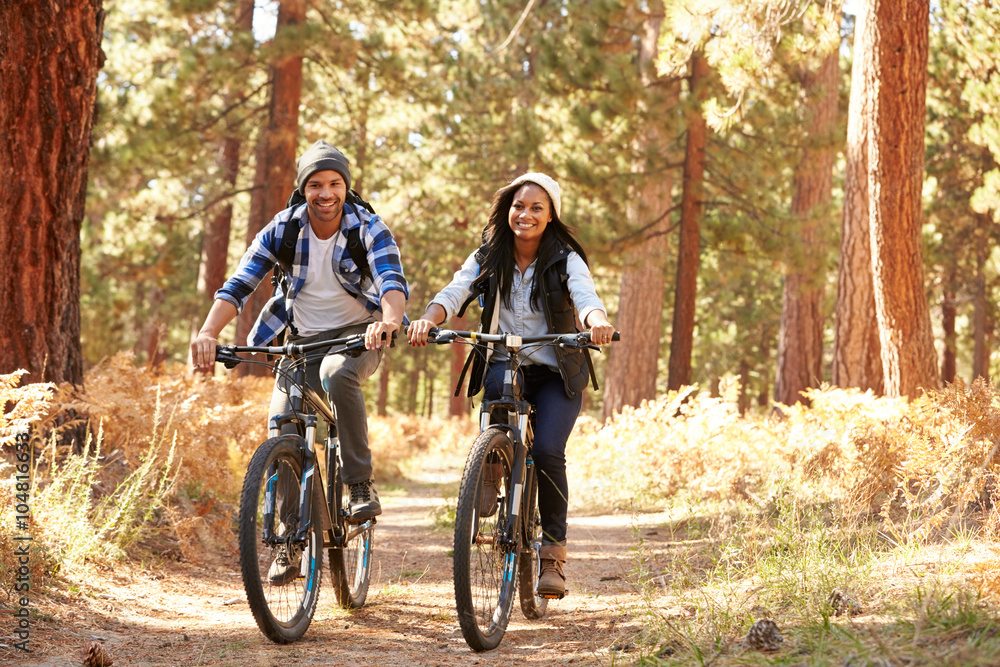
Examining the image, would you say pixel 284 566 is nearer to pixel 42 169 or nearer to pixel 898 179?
pixel 42 169

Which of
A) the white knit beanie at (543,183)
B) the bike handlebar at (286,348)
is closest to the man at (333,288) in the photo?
the bike handlebar at (286,348)

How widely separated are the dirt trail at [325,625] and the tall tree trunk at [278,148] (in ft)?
28.9

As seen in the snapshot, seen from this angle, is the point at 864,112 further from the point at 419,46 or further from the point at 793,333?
the point at 419,46

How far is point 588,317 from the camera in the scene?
4.20 m

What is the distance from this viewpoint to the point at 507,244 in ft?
15.5

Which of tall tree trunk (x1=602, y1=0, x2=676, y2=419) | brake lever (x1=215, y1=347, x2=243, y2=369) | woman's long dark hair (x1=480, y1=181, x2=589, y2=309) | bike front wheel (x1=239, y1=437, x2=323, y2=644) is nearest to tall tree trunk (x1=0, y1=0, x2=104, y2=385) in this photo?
brake lever (x1=215, y1=347, x2=243, y2=369)

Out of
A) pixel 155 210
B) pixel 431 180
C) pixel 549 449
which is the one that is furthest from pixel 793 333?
pixel 155 210

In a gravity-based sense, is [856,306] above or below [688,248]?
below

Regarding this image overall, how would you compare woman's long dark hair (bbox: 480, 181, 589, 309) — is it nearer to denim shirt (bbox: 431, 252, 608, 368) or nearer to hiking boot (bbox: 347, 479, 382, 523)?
denim shirt (bbox: 431, 252, 608, 368)

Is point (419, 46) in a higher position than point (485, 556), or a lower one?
higher

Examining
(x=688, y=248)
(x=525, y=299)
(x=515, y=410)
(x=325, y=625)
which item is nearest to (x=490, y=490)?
(x=515, y=410)

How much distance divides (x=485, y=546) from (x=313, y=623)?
1137 mm

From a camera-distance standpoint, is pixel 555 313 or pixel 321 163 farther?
pixel 555 313

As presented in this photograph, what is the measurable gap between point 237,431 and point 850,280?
267 inches
